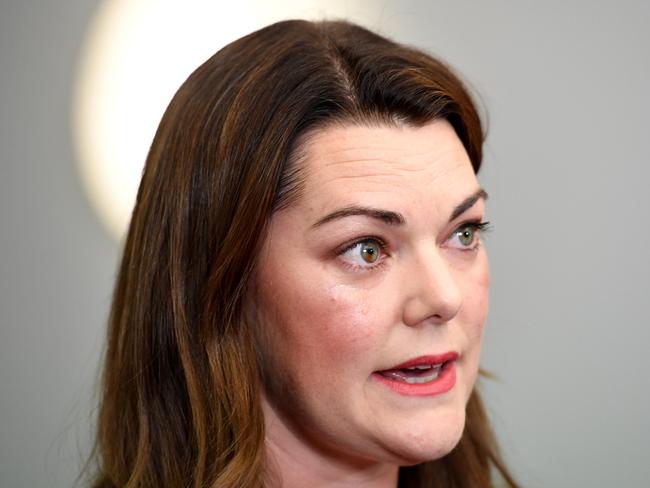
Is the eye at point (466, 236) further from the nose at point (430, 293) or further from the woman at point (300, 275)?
the nose at point (430, 293)

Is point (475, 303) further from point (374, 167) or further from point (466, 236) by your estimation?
point (374, 167)

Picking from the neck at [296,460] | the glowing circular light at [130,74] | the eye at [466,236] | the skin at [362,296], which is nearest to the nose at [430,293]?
the skin at [362,296]

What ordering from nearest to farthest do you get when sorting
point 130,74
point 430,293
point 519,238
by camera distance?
point 430,293 < point 130,74 < point 519,238

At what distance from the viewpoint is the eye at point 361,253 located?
1.66m

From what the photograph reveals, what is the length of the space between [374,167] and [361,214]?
0.10 metres

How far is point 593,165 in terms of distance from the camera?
257 cm

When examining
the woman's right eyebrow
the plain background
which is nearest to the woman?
the woman's right eyebrow

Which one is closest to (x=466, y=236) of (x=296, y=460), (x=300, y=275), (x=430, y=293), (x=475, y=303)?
(x=475, y=303)

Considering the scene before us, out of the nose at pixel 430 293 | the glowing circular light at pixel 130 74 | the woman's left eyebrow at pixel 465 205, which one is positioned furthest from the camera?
the glowing circular light at pixel 130 74

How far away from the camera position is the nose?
162cm

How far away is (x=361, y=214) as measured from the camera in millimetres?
1642

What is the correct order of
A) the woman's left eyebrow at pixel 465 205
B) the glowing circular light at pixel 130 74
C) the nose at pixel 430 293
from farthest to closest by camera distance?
the glowing circular light at pixel 130 74 < the woman's left eyebrow at pixel 465 205 < the nose at pixel 430 293

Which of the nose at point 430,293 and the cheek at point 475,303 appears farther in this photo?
the cheek at point 475,303

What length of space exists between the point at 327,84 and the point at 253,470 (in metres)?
0.76
